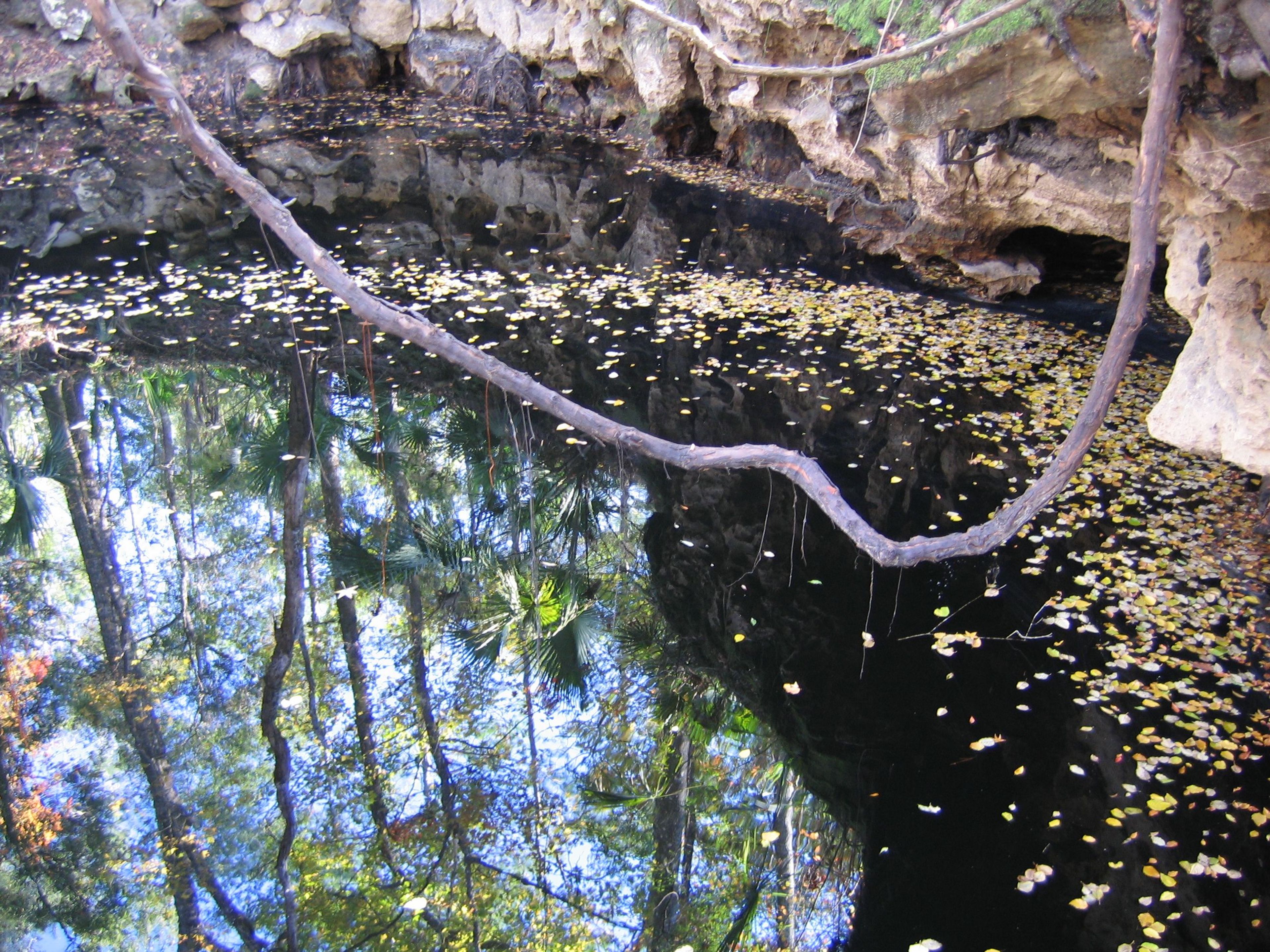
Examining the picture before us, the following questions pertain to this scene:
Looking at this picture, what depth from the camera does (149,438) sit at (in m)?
6.25

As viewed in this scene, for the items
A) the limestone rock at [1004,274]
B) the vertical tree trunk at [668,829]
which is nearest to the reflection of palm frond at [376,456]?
the vertical tree trunk at [668,829]

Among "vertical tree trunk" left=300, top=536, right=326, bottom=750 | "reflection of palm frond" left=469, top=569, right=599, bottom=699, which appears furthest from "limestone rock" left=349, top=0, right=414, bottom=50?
"reflection of palm frond" left=469, top=569, right=599, bottom=699

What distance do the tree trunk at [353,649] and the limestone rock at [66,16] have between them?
37.6ft

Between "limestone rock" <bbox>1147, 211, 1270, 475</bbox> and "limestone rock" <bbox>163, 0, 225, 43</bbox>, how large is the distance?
50.3ft

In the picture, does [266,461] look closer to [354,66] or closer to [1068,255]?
[1068,255]

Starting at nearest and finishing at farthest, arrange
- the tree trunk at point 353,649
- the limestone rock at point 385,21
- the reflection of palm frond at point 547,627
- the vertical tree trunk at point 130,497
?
the tree trunk at point 353,649 < the reflection of palm frond at point 547,627 < the vertical tree trunk at point 130,497 < the limestone rock at point 385,21

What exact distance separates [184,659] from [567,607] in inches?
77.3

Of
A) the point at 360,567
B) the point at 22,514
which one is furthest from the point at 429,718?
the point at 22,514

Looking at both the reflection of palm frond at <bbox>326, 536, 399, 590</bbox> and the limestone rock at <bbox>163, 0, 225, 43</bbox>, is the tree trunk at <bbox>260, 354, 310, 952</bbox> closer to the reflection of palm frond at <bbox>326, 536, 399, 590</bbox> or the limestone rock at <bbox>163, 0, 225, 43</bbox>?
the reflection of palm frond at <bbox>326, 536, 399, 590</bbox>

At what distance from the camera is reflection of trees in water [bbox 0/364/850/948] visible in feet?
11.4

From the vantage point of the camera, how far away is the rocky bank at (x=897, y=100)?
410 cm

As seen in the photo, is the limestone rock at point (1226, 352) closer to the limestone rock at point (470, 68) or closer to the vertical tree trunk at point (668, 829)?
the vertical tree trunk at point (668, 829)

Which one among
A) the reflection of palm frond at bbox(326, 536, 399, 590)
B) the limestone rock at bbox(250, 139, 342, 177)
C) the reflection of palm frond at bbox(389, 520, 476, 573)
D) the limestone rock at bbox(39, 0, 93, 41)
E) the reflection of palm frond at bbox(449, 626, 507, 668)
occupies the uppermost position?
the limestone rock at bbox(39, 0, 93, 41)

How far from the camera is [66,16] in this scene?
1383 centimetres
